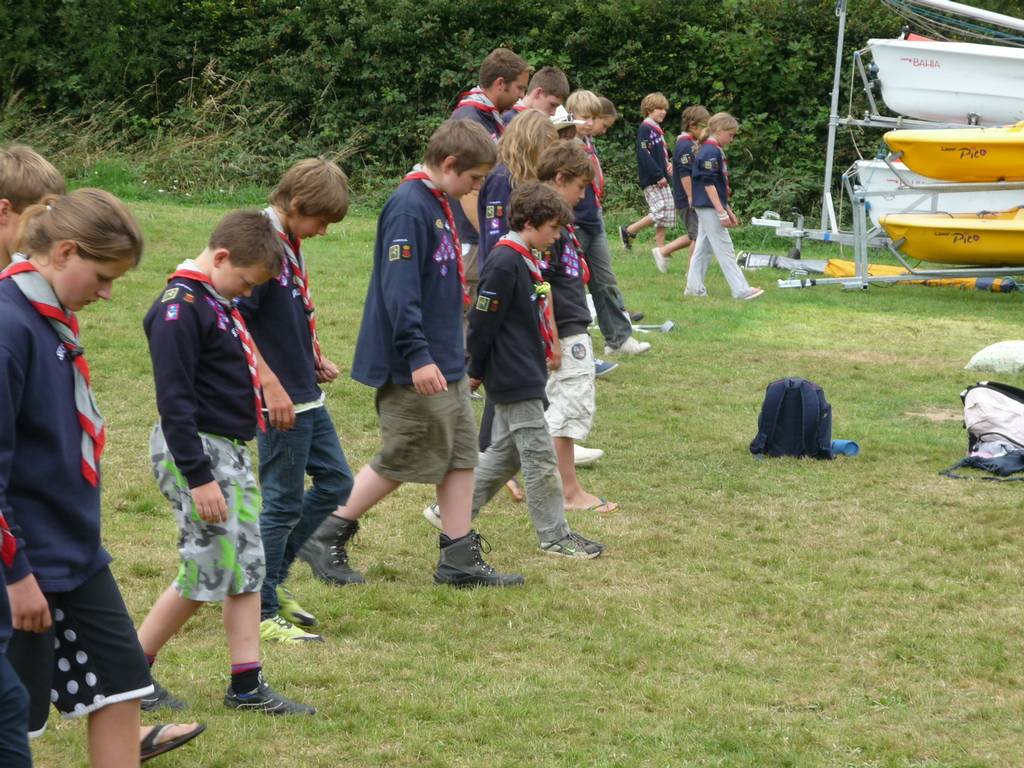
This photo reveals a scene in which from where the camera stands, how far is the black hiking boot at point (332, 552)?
5.31m

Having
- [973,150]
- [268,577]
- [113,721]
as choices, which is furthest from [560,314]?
[973,150]

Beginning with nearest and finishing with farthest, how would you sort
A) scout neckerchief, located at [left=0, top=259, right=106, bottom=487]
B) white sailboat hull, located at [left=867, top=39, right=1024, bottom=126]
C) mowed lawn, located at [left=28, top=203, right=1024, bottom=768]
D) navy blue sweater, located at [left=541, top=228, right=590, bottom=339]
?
scout neckerchief, located at [left=0, top=259, right=106, bottom=487] → mowed lawn, located at [left=28, top=203, right=1024, bottom=768] → navy blue sweater, located at [left=541, top=228, right=590, bottom=339] → white sailboat hull, located at [left=867, top=39, right=1024, bottom=126]

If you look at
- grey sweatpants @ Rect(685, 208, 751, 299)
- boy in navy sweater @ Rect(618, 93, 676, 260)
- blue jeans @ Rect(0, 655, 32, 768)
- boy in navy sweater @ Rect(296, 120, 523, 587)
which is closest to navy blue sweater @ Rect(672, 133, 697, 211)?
boy in navy sweater @ Rect(618, 93, 676, 260)

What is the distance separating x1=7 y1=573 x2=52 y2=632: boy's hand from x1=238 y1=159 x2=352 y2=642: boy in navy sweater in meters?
1.56

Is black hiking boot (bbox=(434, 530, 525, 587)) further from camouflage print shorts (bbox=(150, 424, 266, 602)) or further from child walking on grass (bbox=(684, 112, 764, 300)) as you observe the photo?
child walking on grass (bbox=(684, 112, 764, 300))

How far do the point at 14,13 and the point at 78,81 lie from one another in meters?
1.53

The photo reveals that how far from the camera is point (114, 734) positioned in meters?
3.20

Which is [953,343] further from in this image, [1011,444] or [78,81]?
[78,81]

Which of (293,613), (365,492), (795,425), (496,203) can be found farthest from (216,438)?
(795,425)

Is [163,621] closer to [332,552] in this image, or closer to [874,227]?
[332,552]

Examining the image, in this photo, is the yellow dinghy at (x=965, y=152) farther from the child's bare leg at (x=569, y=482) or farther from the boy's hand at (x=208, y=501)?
the boy's hand at (x=208, y=501)

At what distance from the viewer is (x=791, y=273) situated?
15211mm

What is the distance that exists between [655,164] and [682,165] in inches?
26.1

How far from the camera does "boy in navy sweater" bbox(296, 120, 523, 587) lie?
16.1 ft
